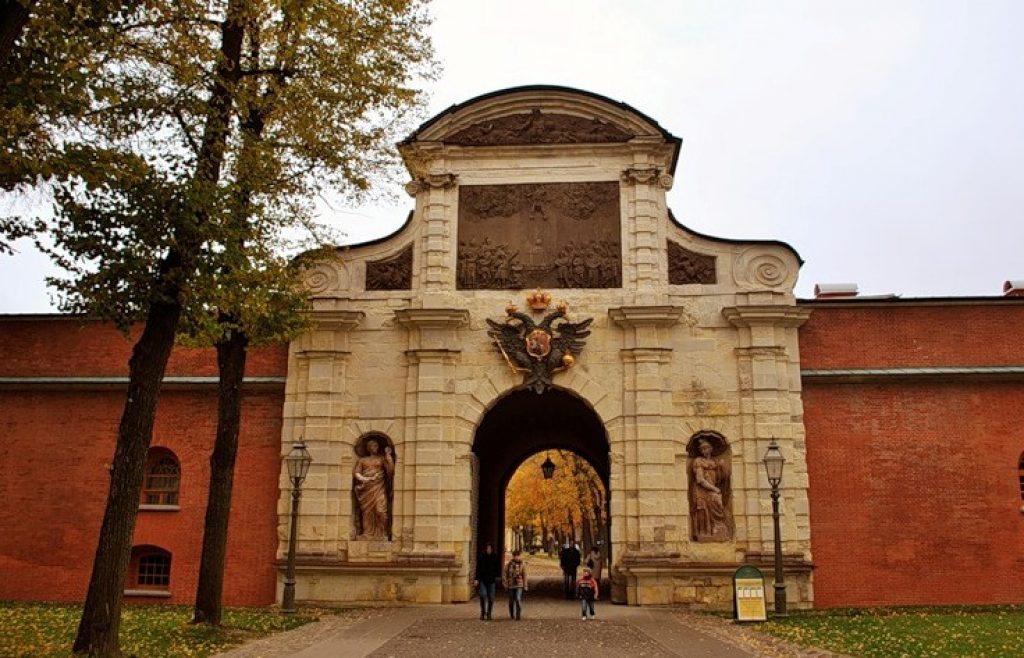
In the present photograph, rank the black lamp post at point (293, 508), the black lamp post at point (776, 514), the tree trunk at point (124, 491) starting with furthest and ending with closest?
the black lamp post at point (293, 508) → the black lamp post at point (776, 514) → the tree trunk at point (124, 491)

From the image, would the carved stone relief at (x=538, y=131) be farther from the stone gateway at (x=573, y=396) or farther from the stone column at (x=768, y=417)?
the stone column at (x=768, y=417)

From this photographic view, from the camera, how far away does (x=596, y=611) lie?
62.6 ft

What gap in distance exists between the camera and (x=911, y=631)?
15.1m

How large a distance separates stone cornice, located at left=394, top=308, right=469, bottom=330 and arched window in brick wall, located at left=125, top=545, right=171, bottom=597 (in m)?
7.77

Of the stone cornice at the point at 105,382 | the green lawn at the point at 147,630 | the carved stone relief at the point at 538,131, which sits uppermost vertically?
the carved stone relief at the point at 538,131

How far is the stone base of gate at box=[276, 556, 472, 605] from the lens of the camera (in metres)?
19.7

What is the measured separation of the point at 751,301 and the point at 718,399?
2366 mm

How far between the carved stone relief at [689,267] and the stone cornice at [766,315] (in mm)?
975

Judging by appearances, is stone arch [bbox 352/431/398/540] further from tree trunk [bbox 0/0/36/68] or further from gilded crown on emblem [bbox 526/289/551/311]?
tree trunk [bbox 0/0/36/68]

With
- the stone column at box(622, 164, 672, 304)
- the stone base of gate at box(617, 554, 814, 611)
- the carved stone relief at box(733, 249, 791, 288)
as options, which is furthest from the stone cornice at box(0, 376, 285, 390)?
the carved stone relief at box(733, 249, 791, 288)

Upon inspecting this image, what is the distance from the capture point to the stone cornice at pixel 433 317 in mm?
20688

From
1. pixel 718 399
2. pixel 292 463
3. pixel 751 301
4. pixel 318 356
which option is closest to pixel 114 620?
pixel 292 463

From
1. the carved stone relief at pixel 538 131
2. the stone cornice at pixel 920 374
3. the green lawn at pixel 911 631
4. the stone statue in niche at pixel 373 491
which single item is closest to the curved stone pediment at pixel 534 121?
the carved stone relief at pixel 538 131

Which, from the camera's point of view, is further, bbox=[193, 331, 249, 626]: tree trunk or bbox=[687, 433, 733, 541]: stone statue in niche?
bbox=[687, 433, 733, 541]: stone statue in niche
